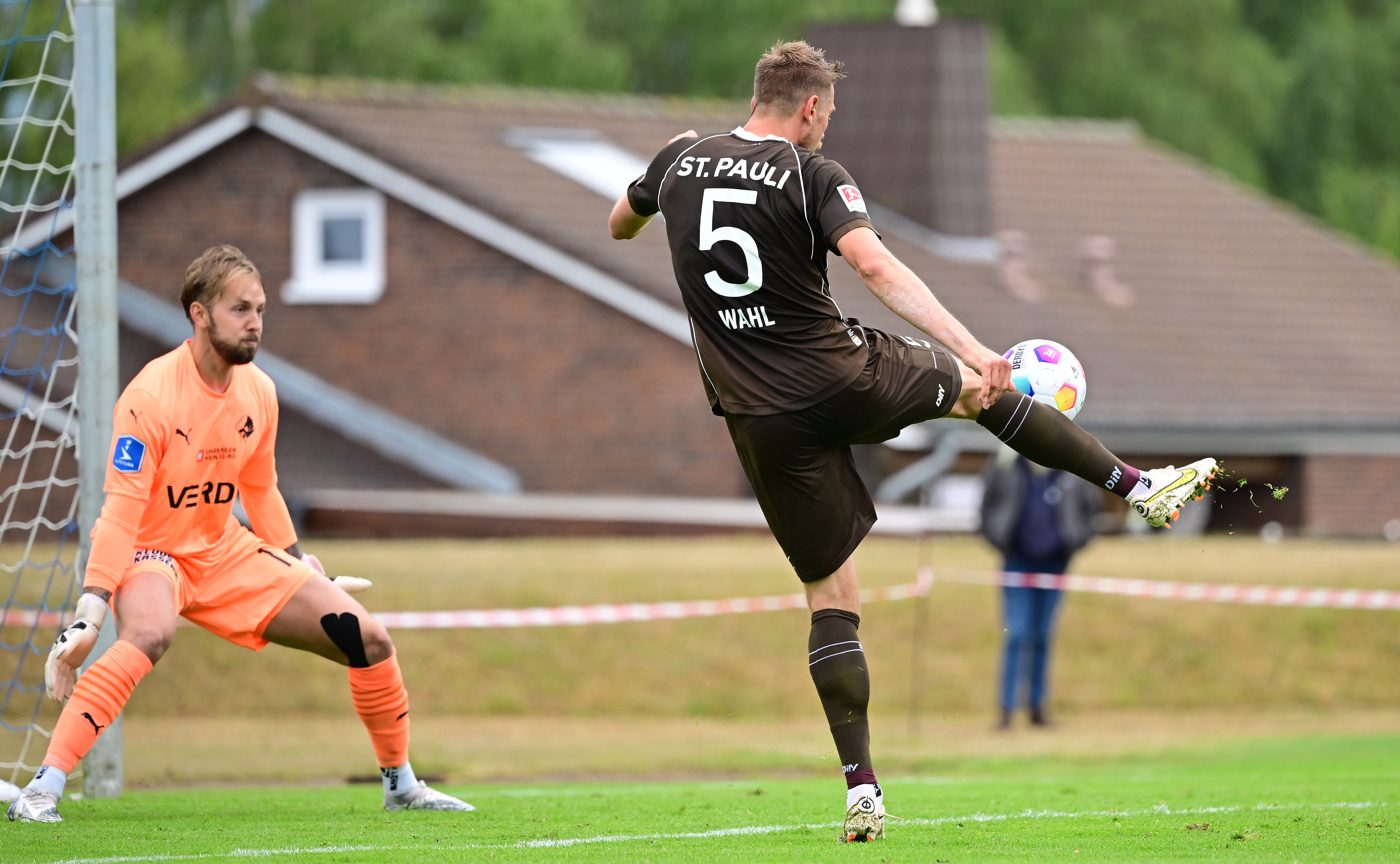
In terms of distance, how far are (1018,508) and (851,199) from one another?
814 centimetres

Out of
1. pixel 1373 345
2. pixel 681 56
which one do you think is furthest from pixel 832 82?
pixel 681 56

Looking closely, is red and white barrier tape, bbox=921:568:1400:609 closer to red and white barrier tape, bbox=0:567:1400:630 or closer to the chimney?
red and white barrier tape, bbox=0:567:1400:630

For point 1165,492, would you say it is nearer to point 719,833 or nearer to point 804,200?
point 804,200

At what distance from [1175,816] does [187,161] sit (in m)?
20.0

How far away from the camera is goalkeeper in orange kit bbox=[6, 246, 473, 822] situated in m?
6.69

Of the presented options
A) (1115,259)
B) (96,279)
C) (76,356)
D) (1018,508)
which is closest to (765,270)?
(96,279)

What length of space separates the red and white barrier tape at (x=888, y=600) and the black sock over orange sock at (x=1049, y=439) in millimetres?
7299

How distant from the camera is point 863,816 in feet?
20.6

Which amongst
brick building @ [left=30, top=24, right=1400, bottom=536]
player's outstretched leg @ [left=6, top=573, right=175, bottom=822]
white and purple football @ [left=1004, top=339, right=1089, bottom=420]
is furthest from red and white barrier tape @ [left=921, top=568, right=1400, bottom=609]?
player's outstretched leg @ [left=6, top=573, right=175, bottom=822]

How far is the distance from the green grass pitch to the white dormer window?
14.5 metres

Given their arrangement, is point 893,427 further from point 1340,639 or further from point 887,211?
point 887,211

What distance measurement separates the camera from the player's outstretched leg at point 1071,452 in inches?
255

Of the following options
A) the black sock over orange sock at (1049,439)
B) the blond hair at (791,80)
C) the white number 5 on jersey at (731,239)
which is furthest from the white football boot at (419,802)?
the blond hair at (791,80)

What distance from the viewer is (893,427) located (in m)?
6.41
